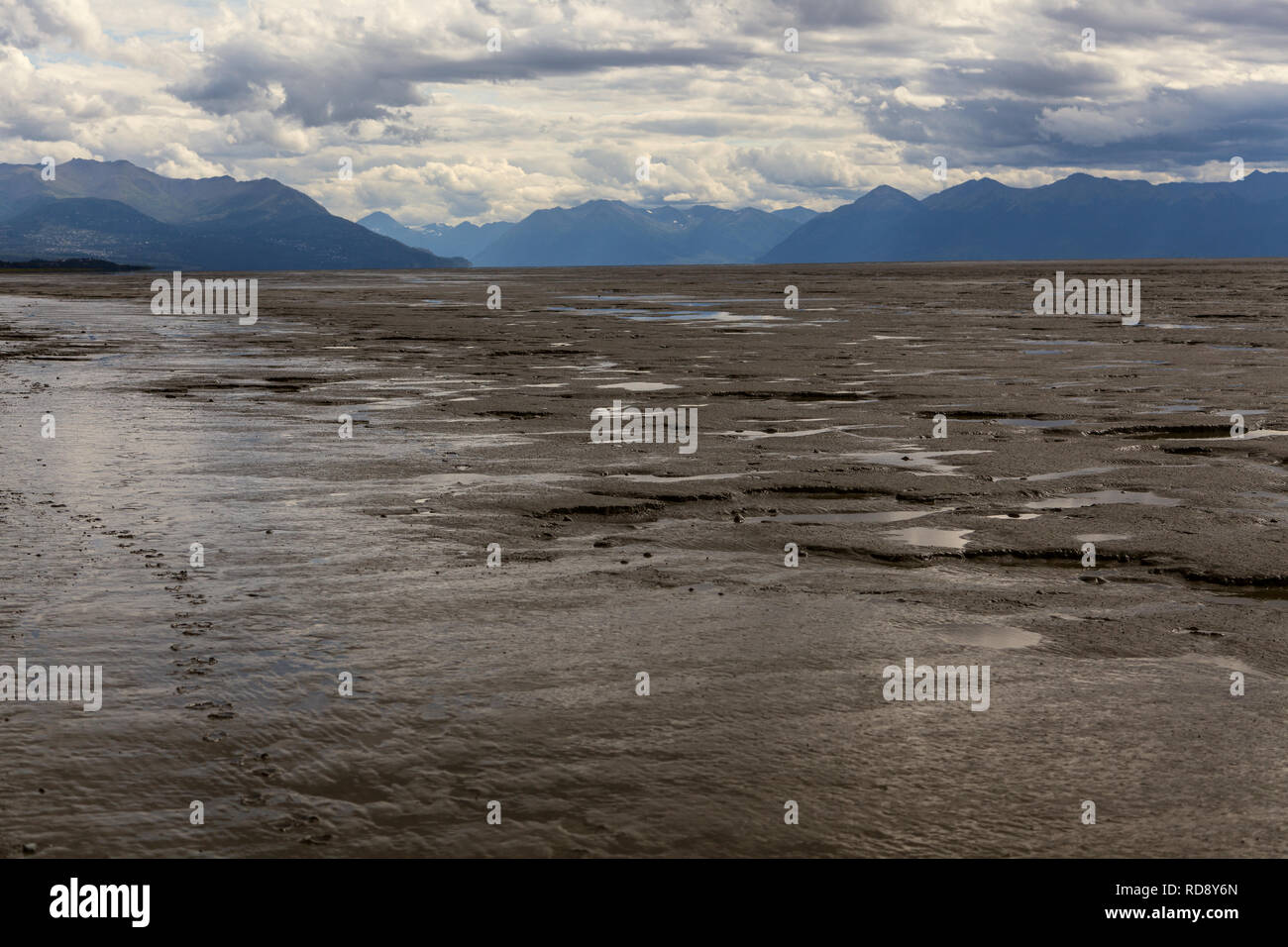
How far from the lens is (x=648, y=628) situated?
29.8ft

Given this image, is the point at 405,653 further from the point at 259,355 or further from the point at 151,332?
the point at 151,332

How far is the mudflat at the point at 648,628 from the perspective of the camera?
5941 millimetres

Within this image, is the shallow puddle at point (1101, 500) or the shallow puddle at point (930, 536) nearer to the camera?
the shallow puddle at point (930, 536)

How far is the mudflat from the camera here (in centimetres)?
594

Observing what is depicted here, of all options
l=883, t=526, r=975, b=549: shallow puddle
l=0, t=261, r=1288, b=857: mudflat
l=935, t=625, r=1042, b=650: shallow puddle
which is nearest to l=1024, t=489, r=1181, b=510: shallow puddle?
l=0, t=261, r=1288, b=857: mudflat

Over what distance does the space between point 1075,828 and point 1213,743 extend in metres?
1.69

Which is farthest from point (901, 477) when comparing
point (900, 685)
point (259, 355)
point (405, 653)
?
point (259, 355)

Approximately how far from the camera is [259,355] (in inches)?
1374

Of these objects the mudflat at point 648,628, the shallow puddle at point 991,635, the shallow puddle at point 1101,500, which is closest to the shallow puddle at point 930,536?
the mudflat at point 648,628

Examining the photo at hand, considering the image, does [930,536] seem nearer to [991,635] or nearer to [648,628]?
[991,635]

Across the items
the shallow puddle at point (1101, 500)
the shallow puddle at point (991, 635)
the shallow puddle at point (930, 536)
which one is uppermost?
the shallow puddle at point (1101, 500)

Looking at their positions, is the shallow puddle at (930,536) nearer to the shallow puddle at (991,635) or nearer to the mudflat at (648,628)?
the mudflat at (648,628)

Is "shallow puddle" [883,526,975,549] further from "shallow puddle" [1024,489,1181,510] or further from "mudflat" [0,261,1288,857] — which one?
"shallow puddle" [1024,489,1181,510]
